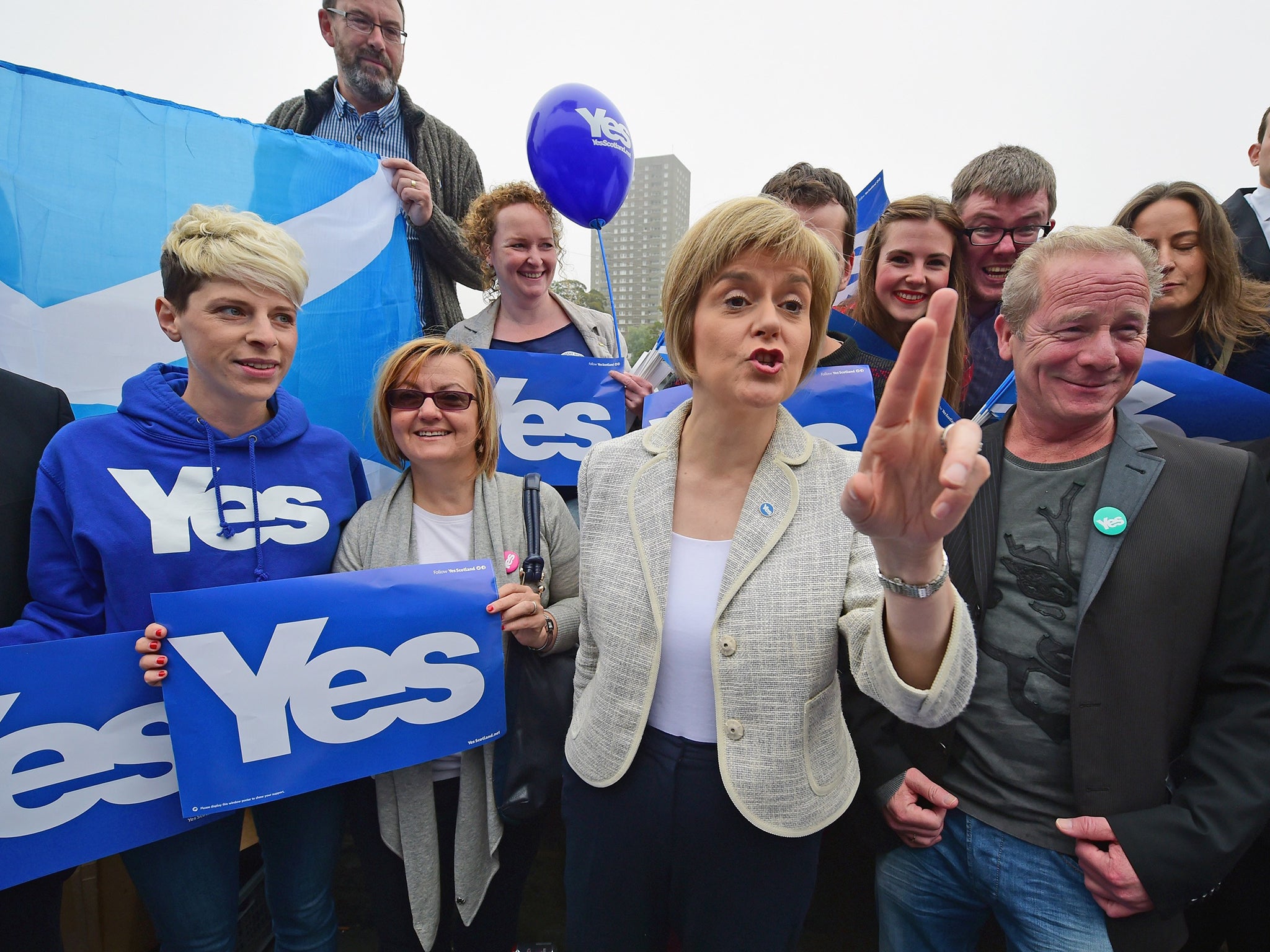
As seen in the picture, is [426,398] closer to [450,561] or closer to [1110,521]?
[450,561]

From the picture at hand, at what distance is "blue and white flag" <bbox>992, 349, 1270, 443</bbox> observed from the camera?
237 cm

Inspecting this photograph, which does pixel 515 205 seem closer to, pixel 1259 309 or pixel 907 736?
pixel 907 736

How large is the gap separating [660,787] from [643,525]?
2.06 ft

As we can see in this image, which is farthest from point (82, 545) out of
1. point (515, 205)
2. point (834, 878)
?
point (834, 878)

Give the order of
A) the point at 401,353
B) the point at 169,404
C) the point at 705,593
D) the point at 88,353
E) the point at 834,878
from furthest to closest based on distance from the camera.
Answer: the point at 834,878, the point at 88,353, the point at 401,353, the point at 169,404, the point at 705,593

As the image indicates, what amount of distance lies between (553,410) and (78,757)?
2.14 meters

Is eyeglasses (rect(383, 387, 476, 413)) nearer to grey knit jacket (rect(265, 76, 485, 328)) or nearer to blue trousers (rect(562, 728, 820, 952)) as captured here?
blue trousers (rect(562, 728, 820, 952))

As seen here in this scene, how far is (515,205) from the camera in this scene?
3.46m

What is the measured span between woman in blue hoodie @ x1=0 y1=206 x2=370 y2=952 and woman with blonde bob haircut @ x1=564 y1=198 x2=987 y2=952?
1.13m

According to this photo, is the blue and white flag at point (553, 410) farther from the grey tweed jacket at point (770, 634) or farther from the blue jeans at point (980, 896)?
the blue jeans at point (980, 896)

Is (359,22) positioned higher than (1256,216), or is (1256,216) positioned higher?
(359,22)

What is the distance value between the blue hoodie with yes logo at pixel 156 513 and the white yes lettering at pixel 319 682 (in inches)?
10.0

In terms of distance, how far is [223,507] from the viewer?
2076mm

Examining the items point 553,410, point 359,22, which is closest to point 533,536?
point 553,410
